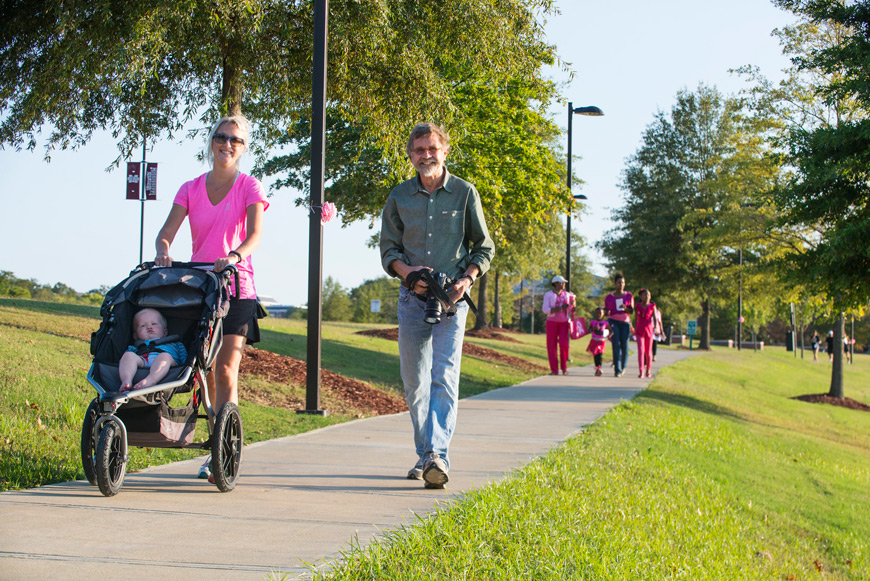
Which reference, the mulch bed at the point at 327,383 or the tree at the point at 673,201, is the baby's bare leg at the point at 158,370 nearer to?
the mulch bed at the point at 327,383

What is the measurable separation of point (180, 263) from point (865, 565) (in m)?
6.87

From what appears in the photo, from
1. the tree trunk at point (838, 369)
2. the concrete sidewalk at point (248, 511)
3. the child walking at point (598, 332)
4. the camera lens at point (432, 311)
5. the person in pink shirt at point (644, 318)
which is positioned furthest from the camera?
the tree trunk at point (838, 369)

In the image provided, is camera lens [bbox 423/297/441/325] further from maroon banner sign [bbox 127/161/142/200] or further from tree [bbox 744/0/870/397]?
maroon banner sign [bbox 127/161/142/200]

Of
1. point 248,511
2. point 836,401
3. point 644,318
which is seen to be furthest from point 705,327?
point 248,511

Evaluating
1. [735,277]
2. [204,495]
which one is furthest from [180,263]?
[735,277]

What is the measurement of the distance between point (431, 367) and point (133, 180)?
13.7 m

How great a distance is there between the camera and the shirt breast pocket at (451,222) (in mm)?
5207

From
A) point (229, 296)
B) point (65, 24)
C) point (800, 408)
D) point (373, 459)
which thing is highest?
point (65, 24)

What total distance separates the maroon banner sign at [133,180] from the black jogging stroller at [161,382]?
Result: 1304 centimetres

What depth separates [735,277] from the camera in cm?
2898

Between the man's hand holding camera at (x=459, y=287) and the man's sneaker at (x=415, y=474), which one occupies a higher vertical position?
the man's hand holding camera at (x=459, y=287)

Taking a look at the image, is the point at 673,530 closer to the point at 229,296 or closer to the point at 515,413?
the point at 229,296

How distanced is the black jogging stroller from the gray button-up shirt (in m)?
1.12

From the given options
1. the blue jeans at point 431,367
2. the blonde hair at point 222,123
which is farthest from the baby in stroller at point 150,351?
the blue jeans at point 431,367
